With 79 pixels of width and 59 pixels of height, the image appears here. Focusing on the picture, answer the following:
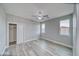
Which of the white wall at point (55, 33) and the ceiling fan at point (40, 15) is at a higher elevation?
the ceiling fan at point (40, 15)

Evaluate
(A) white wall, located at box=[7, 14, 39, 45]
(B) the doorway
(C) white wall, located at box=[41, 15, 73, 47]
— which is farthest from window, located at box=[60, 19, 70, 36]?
(B) the doorway

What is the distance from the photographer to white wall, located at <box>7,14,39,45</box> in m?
2.04

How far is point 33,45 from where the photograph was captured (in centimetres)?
213

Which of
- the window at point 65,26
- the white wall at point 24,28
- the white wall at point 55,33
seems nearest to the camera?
the window at point 65,26

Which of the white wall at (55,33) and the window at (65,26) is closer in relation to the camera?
the window at (65,26)

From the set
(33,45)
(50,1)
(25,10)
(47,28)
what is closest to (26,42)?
(33,45)

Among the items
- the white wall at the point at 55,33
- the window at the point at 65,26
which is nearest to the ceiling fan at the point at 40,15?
the white wall at the point at 55,33

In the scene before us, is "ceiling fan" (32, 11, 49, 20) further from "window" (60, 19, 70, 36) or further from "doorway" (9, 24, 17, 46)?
"doorway" (9, 24, 17, 46)

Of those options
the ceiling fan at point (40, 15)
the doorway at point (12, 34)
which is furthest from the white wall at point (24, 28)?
the ceiling fan at point (40, 15)

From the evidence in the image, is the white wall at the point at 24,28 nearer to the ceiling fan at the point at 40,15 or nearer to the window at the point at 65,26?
the ceiling fan at the point at 40,15

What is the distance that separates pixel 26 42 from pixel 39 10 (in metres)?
0.90

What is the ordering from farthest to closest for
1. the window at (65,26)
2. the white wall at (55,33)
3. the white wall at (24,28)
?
1. the white wall at (24,28)
2. the white wall at (55,33)
3. the window at (65,26)

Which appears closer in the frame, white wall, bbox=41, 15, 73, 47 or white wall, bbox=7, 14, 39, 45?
white wall, bbox=41, 15, 73, 47

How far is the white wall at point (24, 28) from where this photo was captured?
204 centimetres
